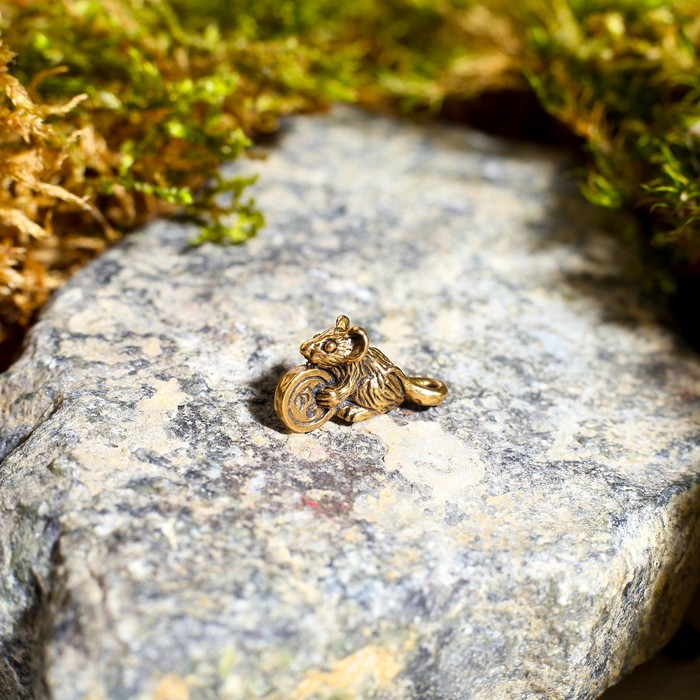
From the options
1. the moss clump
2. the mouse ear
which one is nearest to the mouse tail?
the mouse ear

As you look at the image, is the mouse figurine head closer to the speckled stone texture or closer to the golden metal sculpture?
the golden metal sculpture

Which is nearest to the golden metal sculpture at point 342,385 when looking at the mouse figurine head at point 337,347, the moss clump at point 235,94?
the mouse figurine head at point 337,347

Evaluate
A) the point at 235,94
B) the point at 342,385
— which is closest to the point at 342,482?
the point at 342,385

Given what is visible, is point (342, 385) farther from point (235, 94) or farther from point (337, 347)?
point (235, 94)

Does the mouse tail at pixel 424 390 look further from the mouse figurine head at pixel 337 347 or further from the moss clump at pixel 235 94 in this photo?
the moss clump at pixel 235 94

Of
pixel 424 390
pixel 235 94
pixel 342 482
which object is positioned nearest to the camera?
pixel 342 482

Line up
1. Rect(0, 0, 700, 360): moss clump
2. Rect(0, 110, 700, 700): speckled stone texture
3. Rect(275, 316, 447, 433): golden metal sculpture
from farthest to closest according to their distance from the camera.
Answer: Rect(0, 0, 700, 360): moss clump, Rect(275, 316, 447, 433): golden metal sculpture, Rect(0, 110, 700, 700): speckled stone texture
